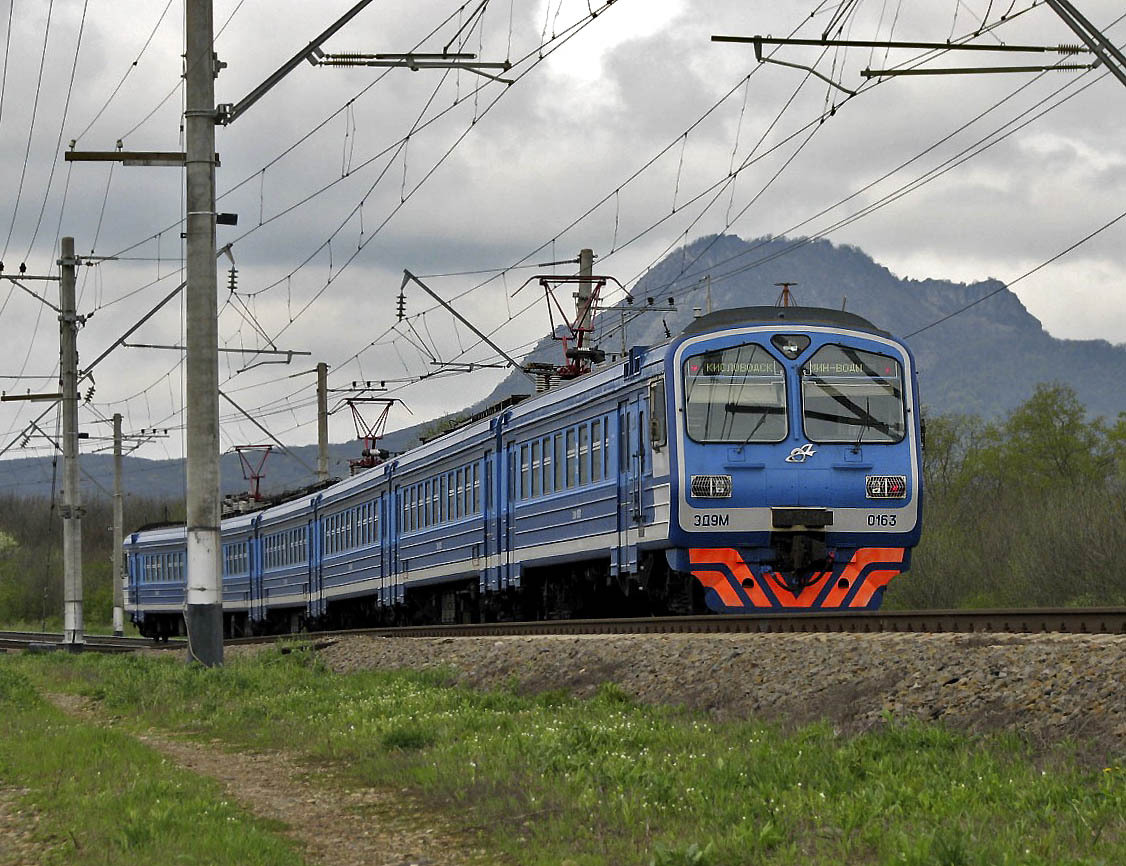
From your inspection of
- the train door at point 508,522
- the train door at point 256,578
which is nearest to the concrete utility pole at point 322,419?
the train door at point 256,578

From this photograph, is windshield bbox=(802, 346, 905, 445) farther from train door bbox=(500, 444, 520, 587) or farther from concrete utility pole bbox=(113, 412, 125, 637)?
concrete utility pole bbox=(113, 412, 125, 637)

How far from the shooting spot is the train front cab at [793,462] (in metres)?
19.0

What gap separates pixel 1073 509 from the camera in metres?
40.8

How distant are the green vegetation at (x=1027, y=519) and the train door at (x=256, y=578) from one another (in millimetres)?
17070

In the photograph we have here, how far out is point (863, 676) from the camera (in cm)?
1166

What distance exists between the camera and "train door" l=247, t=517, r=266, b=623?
152ft

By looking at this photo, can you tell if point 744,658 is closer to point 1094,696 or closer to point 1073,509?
point 1094,696

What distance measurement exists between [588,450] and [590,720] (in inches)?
389

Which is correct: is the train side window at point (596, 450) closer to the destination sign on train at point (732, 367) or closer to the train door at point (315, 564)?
the destination sign on train at point (732, 367)

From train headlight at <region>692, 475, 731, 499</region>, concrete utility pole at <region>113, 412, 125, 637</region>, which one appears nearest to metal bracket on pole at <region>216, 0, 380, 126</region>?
train headlight at <region>692, 475, 731, 499</region>

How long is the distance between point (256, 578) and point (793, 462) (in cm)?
3021

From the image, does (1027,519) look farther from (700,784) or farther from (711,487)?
(700,784)

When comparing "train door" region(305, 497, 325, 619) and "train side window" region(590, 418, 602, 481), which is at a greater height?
"train side window" region(590, 418, 602, 481)

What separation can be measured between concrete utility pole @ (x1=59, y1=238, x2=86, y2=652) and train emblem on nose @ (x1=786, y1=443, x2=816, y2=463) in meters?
21.1
